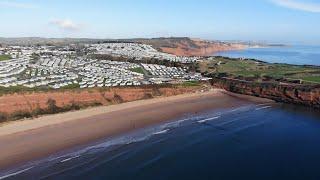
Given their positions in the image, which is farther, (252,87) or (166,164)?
(252,87)

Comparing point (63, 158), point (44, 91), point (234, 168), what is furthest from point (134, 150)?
point (44, 91)

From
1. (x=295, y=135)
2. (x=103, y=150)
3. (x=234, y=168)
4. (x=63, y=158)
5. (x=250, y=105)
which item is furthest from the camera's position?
(x=250, y=105)

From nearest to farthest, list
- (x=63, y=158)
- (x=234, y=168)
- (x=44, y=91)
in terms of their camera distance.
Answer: (x=234, y=168) < (x=63, y=158) < (x=44, y=91)

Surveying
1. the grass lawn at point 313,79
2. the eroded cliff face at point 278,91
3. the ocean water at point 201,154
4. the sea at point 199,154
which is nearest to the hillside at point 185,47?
the eroded cliff face at point 278,91

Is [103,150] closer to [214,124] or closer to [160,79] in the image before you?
[214,124]

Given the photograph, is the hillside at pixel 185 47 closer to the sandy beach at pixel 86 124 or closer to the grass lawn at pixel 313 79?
the grass lawn at pixel 313 79

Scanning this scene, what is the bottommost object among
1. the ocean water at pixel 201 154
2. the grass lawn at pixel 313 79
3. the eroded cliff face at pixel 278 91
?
the ocean water at pixel 201 154

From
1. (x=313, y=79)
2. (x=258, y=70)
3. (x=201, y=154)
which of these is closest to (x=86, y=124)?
(x=201, y=154)
